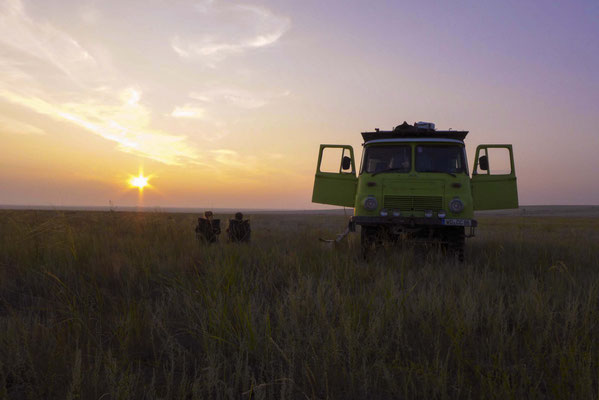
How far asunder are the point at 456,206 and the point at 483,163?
184 centimetres

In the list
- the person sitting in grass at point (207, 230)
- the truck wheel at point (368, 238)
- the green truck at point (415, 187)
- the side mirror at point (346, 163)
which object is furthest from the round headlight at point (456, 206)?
the person sitting in grass at point (207, 230)

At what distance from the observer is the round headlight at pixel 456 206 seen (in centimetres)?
647

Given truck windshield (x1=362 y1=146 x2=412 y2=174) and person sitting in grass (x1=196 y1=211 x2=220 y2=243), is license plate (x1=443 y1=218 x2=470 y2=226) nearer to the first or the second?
truck windshield (x1=362 y1=146 x2=412 y2=174)

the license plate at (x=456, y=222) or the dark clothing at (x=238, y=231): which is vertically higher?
the license plate at (x=456, y=222)

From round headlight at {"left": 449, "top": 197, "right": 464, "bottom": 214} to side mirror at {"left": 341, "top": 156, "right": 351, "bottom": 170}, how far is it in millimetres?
2463

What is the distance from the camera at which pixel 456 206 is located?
6.48 meters

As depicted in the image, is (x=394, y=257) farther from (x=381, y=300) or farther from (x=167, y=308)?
(x=167, y=308)

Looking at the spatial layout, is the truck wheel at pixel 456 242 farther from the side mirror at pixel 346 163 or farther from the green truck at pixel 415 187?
the side mirror at pixel 346 163

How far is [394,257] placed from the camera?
20.6 ft

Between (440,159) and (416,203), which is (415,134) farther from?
(416,203)

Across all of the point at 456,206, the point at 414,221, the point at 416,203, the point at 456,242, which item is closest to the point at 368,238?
the point at 414,221

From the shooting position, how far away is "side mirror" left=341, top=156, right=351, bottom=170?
7906 millimetres

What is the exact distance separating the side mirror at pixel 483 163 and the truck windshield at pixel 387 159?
1.63 m

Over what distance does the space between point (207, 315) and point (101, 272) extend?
2575 mm
